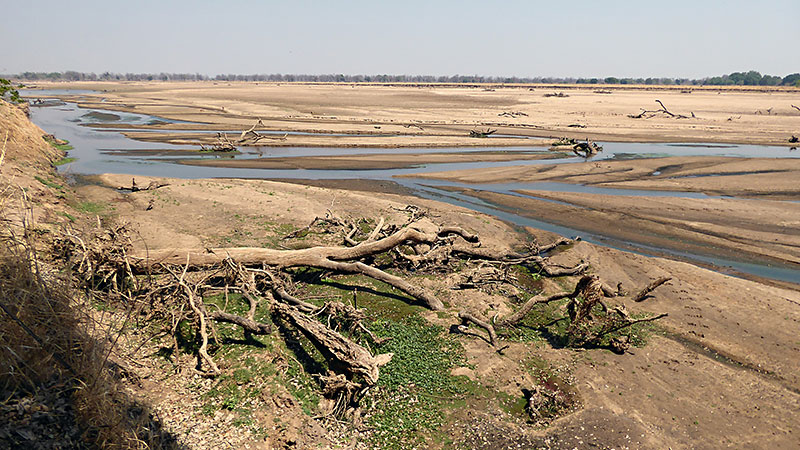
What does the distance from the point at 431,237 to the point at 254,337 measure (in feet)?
30.2

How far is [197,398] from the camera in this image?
9570 millimetres

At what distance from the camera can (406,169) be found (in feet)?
144

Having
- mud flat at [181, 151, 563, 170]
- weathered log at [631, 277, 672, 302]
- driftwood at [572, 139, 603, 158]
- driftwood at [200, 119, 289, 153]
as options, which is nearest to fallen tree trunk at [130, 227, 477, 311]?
weathered log at [631, 277, 672, 302]

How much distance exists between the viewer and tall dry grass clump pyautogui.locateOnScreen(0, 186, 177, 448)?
19.3ft

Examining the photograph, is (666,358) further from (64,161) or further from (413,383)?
(64,161)

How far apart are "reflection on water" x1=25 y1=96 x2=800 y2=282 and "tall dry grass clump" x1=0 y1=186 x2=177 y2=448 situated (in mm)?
24604

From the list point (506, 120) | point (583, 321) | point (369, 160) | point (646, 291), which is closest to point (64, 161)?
point (369, 160)

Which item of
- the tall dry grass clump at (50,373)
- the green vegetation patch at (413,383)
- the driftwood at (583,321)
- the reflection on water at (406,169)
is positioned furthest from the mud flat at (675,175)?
the tall dry grass clump at (50,373)

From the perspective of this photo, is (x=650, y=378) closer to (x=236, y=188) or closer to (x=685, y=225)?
(x=685, y=225)

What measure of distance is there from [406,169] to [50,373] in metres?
39.0

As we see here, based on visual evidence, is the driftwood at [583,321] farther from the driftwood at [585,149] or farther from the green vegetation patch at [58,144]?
the green vegetation patch at [58,144]

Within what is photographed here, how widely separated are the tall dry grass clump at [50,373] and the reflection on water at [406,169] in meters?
24.6

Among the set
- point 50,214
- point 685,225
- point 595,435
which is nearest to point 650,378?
point 595,435

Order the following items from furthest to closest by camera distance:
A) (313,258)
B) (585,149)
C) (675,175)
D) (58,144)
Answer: (585,149), (58,144), (675,175), (313,258)
